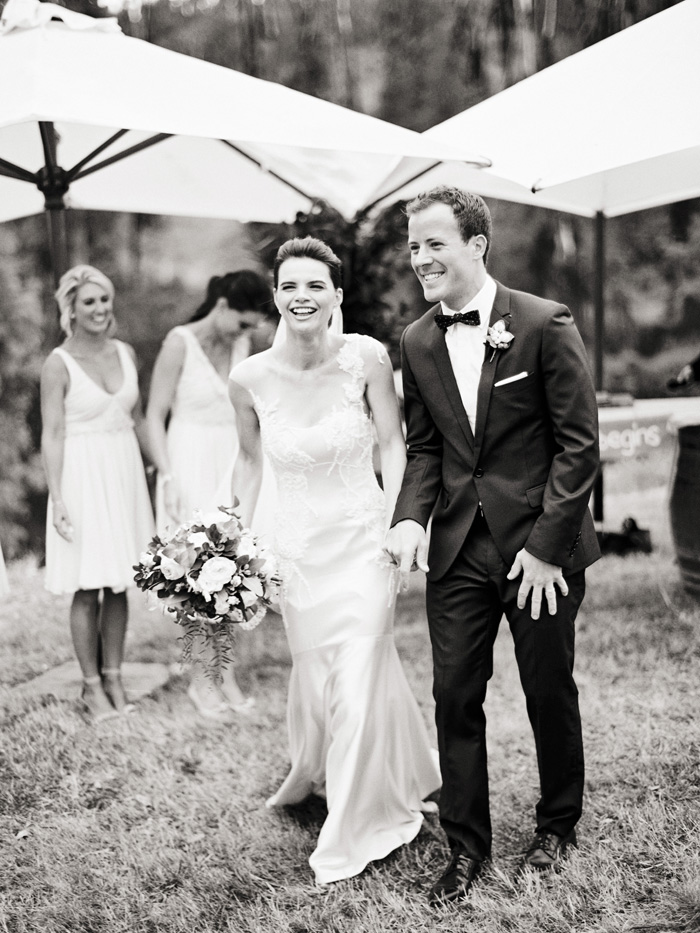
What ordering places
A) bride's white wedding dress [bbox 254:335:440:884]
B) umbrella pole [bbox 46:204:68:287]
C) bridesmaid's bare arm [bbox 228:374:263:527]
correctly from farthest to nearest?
1. umbrella pole [bbox 46:204:68:287]
2. bridesmaid's bare arm [bbox 228:374:263:527]
3. bride's white wedding dress [bbox 254:335:440:884]

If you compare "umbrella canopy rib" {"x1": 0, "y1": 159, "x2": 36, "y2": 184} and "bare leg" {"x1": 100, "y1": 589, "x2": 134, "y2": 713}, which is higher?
"umbrella canopy rib" {"x1": 0, "y1": 159, "x2": 36, "y2": 184}

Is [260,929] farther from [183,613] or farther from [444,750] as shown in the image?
[183,613]

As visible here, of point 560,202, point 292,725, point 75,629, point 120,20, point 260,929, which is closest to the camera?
point 260,929

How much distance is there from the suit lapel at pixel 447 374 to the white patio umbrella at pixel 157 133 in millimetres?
1348

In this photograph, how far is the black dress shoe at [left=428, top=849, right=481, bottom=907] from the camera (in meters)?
3.02

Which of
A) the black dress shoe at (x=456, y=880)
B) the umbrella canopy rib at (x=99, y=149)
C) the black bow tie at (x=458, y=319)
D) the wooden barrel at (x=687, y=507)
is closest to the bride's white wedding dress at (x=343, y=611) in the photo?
the black dress shoe at (x=456, y=880)

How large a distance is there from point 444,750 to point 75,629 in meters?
2.53

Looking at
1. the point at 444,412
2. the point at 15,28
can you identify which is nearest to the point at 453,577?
the point at 444,412

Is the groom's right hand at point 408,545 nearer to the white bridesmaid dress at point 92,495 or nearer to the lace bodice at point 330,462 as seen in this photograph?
the lace bodice at point 330,462

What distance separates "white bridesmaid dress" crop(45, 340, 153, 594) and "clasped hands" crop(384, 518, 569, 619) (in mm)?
2252

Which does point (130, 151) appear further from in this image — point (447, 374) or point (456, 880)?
point (456, 880)

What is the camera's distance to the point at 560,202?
22.7 ft

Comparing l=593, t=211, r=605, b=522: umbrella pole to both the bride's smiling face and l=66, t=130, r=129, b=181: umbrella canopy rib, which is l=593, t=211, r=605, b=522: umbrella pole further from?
the bride's smiling face

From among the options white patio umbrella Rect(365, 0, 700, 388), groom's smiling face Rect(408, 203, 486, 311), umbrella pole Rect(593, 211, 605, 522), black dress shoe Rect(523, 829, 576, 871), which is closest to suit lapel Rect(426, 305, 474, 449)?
groom's smiling face Rect(408, 203, 486, 311)
